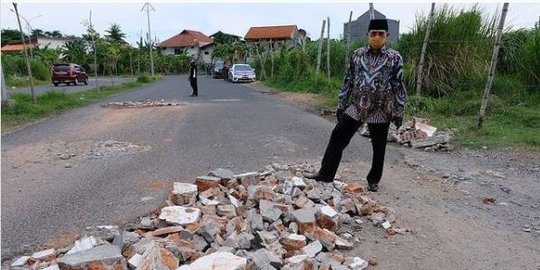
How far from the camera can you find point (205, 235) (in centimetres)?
307

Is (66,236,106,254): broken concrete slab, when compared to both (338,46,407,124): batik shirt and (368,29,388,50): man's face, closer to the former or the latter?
(338,46,407,124): batik shirt

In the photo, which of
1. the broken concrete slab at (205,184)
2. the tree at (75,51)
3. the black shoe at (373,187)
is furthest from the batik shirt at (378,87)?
the tree at (75,51)

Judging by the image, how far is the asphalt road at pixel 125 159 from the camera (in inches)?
152

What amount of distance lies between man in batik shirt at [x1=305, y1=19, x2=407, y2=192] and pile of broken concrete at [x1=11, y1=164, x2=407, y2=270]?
557 millimetres

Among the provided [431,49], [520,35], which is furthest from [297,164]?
[520,35]

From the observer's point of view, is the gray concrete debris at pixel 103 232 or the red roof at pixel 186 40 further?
the red roof at pixel 186 40

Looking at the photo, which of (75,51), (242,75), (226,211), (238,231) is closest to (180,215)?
(226,211)

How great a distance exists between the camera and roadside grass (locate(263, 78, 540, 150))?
22.8 feet

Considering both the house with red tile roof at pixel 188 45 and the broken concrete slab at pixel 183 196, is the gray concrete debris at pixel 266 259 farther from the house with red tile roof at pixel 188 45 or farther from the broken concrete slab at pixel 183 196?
the house with red tile roof at pixel 188 45

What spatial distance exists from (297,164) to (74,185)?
255cm

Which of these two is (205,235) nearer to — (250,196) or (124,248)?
(124,248)

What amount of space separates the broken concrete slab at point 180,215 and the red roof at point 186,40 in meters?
69.2

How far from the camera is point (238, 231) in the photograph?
3238mm

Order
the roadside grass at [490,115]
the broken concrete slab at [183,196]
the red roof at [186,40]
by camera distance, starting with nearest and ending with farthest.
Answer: the broken concrete slab at [183,196] → the roadside grass at [490,115] → the red roof at [186,40]
